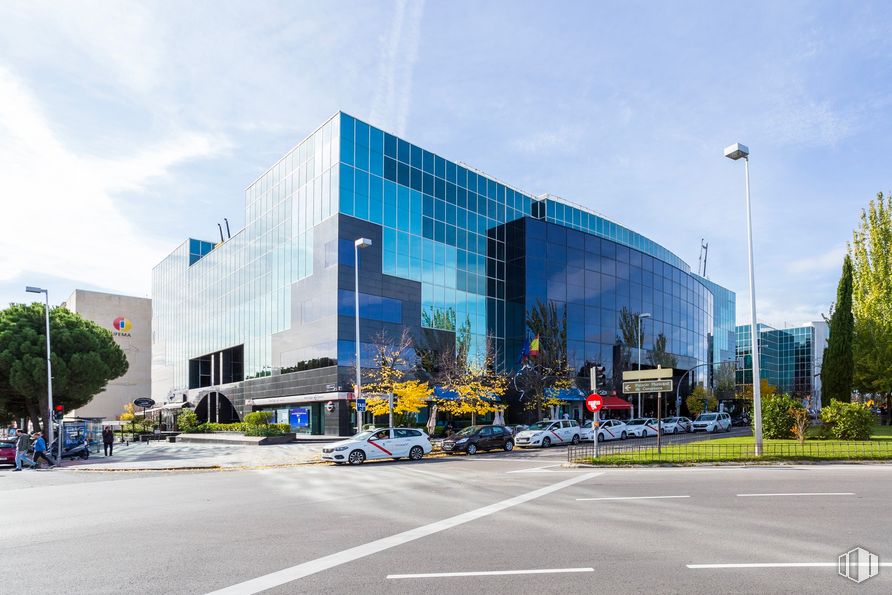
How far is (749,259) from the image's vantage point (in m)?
23.8

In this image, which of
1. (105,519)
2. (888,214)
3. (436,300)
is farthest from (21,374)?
(888,214)

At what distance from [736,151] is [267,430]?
29801 millimetres

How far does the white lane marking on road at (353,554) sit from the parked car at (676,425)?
3685 centimetres

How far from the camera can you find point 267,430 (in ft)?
124

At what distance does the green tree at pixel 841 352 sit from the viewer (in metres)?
40.4

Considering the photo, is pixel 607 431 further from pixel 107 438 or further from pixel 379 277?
pixel 107 438

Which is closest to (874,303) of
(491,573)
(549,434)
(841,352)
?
(841,352)

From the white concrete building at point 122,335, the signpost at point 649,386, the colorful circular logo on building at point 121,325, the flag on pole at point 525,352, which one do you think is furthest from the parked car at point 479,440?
the colorful circular logo on building at point 121,325

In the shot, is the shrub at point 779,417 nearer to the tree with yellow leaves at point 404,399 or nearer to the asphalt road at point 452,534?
the asphalt road at point 452,534

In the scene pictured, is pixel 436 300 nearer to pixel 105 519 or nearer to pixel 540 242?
pixel 540 242

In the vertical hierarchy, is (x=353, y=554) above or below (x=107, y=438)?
above

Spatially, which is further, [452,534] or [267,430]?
[267,430]

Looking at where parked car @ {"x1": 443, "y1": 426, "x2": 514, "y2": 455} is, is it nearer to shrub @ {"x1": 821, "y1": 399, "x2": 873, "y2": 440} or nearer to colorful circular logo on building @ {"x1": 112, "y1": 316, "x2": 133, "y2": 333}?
shrub @ {"x1": 821, "y1": 399, "x2": 873, "y2": 440}

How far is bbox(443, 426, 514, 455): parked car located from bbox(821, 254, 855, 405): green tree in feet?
80.1
